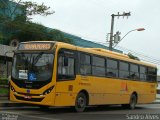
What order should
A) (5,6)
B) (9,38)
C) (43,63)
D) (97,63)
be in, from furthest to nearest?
(9,38), (5,6), (97,63), (43,63)

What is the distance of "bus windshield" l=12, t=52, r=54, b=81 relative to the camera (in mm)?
19375

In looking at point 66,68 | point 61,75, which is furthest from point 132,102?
point 61,75

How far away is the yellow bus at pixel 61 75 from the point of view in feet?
63.5

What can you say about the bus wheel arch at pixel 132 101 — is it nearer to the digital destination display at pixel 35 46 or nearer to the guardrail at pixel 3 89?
the guardrail at pixel 3 89

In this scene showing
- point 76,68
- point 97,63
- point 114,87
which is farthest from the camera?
point 114,87

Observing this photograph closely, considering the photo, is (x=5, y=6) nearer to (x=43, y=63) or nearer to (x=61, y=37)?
(x=61, y=37)

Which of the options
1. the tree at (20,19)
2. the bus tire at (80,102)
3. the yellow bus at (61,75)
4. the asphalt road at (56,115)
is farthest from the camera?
the tree at (20,19)

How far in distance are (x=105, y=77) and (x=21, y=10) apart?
78.0 feet

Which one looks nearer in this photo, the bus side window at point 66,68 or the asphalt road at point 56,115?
the asphalt road at point 56,115

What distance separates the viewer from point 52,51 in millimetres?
19562

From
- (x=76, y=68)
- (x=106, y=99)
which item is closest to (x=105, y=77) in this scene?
(x=106, y=99)

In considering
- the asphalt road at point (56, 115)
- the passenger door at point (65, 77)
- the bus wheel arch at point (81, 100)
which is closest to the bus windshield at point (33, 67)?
the passenger door at point (65, 77)

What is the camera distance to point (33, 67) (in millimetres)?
19609

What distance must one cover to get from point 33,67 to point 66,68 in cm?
150
